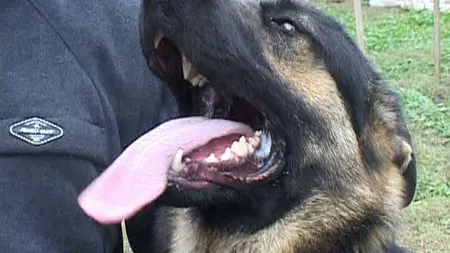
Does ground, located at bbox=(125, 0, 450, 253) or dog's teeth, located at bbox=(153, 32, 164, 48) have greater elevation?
dog's teeth, located at bbox=(153, 32, 164, 48)

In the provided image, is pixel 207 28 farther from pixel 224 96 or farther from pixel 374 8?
pixel 374 8

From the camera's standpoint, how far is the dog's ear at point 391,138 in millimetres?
2830

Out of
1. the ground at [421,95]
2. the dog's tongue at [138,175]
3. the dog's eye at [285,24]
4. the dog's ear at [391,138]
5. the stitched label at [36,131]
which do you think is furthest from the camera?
the ground at [421,95]

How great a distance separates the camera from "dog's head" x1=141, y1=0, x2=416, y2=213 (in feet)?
8.04

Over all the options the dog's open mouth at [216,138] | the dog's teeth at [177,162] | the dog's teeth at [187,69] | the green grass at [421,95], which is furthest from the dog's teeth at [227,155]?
the green grass at [421,95]

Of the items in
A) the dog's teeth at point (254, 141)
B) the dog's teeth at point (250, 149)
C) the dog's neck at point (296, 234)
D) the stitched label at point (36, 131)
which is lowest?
the dog's neck at point (296, 234)

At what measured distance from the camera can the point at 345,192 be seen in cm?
273

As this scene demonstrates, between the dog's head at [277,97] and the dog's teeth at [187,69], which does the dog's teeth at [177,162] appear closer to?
the dog's head at [277,97]

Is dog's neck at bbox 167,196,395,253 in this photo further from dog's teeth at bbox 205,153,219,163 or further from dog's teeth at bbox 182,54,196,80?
dog's teeth at bbox 182,54,196,80

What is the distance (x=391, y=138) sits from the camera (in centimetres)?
285

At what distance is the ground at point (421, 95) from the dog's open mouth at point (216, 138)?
62cm

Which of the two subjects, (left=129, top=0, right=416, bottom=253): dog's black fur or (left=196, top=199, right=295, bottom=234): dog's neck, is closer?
(left=129, top=0, right=416, bottom=253): dog's black fur

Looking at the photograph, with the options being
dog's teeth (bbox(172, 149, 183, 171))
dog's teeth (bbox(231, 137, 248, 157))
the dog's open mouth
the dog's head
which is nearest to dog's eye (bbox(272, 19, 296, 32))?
the dog's head

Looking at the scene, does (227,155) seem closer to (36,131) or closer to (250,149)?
(250,149)
